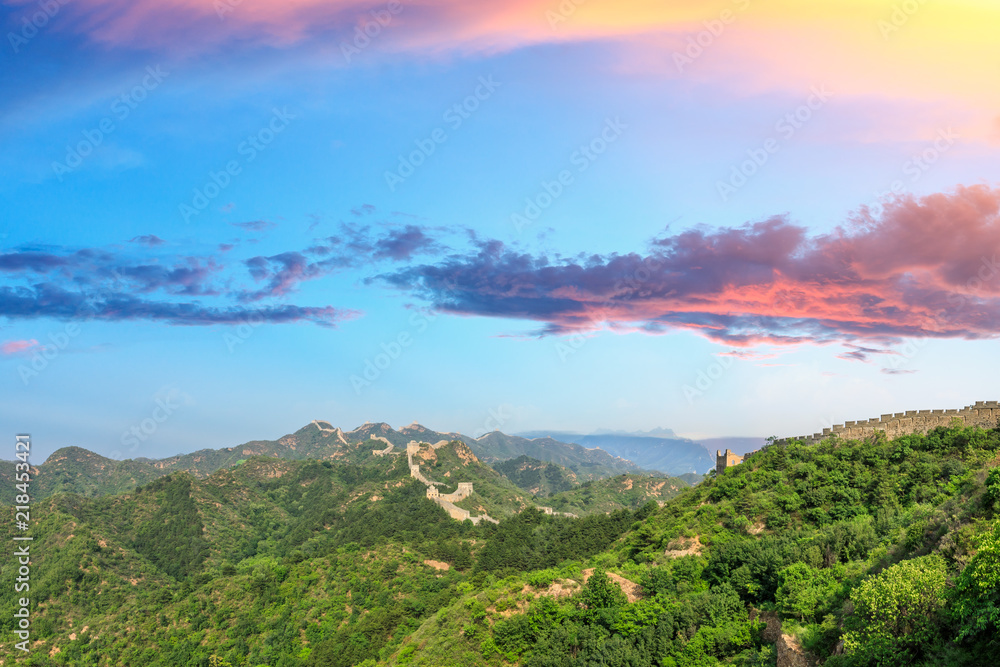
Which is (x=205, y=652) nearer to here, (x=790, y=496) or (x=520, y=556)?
(x=520, y=556)

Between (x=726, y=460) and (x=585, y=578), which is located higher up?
(x=726, y=460)

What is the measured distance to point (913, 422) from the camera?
42594 millimetres

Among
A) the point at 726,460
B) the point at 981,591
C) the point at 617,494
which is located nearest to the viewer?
the point at 981,591

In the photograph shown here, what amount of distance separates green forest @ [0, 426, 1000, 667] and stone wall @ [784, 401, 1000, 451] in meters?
0.87

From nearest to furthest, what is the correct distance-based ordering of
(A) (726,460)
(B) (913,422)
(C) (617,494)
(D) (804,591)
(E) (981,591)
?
(E) (981,591) → (D) (804,591) → (B) (913,422) → (A) (726,460) → (C) (617,494)

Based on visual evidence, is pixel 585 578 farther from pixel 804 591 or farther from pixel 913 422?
pixel 913 422

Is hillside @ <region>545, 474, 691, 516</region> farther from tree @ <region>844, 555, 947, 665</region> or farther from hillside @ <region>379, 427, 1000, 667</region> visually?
tree @ <region>844, 555, 947, 665</region>

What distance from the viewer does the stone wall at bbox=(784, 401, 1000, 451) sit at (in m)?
39.0

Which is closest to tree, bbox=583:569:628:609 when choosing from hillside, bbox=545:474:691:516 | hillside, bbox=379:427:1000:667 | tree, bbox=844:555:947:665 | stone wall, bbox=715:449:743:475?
hillside, bbox=379:427:1000:667

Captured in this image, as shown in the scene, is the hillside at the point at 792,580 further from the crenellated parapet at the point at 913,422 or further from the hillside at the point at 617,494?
the hillside at the point at 617,494

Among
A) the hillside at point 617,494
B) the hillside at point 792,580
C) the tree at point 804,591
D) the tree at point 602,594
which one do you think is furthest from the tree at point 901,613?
the hillside at point 617,494

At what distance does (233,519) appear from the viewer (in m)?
124

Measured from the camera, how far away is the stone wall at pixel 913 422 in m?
39.0

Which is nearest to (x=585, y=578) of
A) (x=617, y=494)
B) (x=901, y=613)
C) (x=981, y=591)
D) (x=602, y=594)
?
(x=602, y=594)
